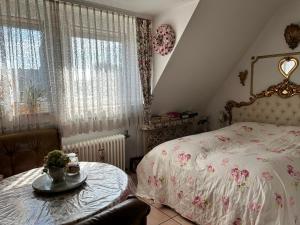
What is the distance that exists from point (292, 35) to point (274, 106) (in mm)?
1005

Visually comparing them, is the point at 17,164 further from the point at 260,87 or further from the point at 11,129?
the point at 260,87

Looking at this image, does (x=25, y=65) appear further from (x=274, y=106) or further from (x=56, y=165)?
(x=274, y=106)

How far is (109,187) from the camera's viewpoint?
4.99ft

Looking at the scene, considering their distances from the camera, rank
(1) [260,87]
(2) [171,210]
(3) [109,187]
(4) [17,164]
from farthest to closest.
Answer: (1) [260,87], (2) [171,210], (4) [17,164], (3) [109,187]

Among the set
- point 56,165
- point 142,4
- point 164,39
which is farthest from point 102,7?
point 56,165

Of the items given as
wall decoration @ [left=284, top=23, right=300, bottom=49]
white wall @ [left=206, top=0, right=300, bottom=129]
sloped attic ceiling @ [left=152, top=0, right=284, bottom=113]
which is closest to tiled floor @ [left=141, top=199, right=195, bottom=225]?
sloped attic ceiling @ [left=152, top=0, right=284, bottom=113]

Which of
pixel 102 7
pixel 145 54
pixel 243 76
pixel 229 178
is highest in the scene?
pixel 102 7

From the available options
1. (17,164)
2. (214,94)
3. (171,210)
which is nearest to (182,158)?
(171,210)

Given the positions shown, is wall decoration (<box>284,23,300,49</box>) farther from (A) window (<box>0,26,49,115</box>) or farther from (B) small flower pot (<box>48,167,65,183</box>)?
(B) small flower pot (<box>48,167,65,183</box>)

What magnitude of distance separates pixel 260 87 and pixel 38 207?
3.47m

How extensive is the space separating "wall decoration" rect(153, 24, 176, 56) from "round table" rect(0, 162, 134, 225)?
1.97m

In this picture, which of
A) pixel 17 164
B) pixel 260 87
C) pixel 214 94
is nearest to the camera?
pixel 17 164

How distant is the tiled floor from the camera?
2354 millimetres

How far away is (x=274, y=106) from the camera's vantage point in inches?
137
